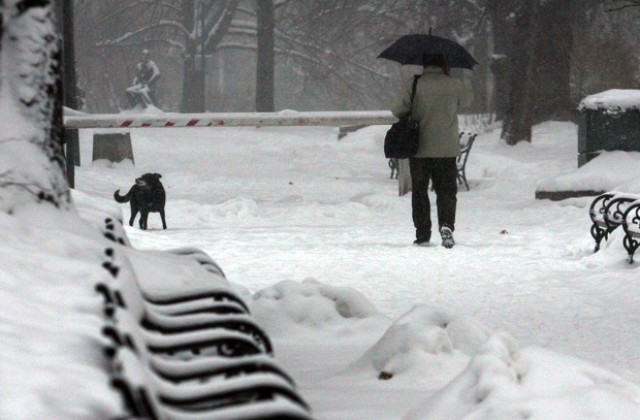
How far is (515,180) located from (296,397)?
17.1m

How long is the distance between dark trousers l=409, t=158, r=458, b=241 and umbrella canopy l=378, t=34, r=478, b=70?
102 cm

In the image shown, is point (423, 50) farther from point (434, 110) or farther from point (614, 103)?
point (614, 103)

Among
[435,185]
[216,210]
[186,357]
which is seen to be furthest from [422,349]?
[216,210]

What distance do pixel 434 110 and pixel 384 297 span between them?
313 centimetres

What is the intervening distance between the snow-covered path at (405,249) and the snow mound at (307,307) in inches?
9.1

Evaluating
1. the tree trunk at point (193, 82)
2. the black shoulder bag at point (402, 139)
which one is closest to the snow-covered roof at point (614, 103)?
the black shoulder bag at point (402, 139)

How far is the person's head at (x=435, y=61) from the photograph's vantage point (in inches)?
440

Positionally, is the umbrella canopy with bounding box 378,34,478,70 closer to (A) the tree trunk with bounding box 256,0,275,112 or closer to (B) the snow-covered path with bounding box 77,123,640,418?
(B) the snow-covered path with bounding box 77,123,640,418

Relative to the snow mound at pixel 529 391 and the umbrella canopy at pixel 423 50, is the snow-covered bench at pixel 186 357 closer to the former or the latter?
the snow mound at pixel 529 391

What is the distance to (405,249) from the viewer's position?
11.3m

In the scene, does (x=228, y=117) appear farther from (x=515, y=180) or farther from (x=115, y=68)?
(x=115, y=68)

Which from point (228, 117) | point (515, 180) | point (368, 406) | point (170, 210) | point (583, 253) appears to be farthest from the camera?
point (515, 180)

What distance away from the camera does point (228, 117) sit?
16766 millimetres

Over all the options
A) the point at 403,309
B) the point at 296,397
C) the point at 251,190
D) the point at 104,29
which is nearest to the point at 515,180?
the point at 251,190
